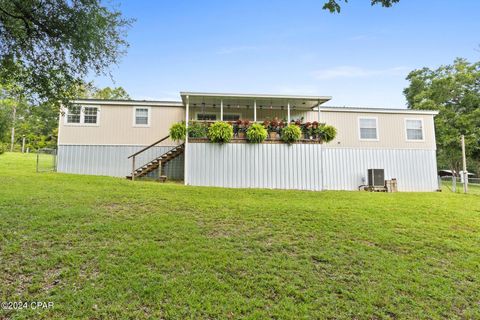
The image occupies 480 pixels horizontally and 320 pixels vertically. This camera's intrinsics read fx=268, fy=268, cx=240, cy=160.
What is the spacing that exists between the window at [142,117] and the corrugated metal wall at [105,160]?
129 centimetres

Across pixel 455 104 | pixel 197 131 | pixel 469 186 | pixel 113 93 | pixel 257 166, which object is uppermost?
pixel 113 93

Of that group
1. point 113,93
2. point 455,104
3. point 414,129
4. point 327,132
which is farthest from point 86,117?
point 455,104

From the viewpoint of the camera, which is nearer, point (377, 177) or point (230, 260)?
point (230, 260)

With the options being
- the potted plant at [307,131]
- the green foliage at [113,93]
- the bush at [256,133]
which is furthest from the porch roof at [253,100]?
the green foliage at [113,93]

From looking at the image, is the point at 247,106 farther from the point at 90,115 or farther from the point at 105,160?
the point at 90,115

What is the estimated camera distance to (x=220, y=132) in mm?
11062

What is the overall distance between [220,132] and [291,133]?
299 cm

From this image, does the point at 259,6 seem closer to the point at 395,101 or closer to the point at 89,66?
the point at 89,66

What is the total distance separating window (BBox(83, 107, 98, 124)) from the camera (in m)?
13.8

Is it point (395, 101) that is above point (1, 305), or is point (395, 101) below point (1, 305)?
above

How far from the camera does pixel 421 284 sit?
12.0ft

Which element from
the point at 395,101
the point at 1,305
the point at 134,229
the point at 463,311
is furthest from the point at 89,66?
the point at 395,101

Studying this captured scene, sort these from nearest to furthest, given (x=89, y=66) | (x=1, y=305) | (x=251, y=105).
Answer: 1. (x=1, y=305)
2. (x=89, y=66)
3. (x=251, y=105)

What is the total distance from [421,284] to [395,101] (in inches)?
1296
